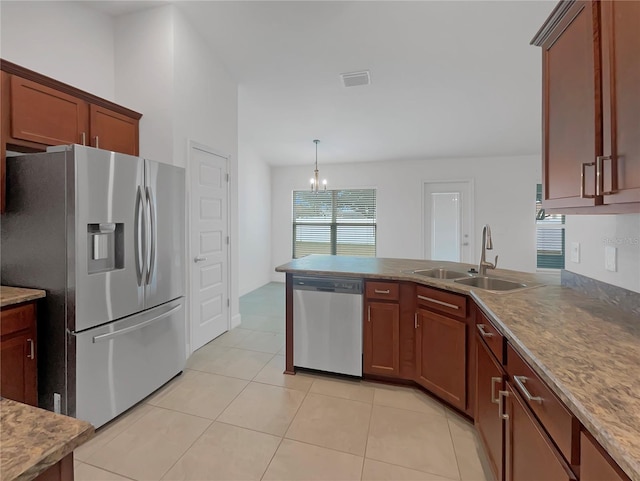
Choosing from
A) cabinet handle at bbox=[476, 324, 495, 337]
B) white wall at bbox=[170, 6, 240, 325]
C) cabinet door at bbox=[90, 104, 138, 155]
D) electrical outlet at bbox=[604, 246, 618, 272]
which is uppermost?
white wall at bbox=[170, 6, 240, 325]

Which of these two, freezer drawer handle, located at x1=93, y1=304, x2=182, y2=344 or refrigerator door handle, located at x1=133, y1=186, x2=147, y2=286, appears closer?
freezer drawer handle, located at x1=93, y1=304, x2=182, y2=344

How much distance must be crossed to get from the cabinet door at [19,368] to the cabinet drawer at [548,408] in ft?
8.00

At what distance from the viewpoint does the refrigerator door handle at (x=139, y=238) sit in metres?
2.06

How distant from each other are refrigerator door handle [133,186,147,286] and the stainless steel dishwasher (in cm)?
114

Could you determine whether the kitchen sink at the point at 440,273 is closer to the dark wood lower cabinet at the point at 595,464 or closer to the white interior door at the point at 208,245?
the dark wood lower cabinet at the point at 595,464

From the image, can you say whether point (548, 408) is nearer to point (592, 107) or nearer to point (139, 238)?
point (592, 107)

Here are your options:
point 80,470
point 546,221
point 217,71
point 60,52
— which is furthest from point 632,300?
point 546,221

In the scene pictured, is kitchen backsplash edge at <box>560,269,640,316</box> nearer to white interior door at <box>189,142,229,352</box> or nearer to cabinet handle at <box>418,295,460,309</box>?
cabinet handle at <box>418,295,460,309</box>

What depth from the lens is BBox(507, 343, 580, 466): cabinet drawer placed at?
77 cm

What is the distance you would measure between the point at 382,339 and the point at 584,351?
4.89ft

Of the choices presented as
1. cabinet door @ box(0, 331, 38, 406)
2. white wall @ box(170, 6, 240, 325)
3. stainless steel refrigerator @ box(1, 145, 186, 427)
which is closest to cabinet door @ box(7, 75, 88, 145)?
stainless steel refrigerator @ box(1, 145, 186, 427)

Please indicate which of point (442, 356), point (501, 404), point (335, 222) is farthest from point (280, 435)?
point (335, 222)

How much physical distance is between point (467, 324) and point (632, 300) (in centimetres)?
74

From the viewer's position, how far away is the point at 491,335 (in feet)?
4.63
